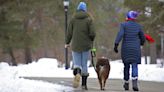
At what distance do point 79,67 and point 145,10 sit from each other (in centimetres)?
1158

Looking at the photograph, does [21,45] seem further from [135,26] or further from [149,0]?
[135,26]

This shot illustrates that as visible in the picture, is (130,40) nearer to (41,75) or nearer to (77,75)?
(77,75)

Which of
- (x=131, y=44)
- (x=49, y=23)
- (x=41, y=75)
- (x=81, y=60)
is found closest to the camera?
(x=131, y=44)

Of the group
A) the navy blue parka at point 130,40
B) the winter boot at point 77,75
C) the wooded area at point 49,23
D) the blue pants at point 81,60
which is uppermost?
the navy blue parka at point 130,40

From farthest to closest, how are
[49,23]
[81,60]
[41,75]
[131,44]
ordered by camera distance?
[49,23] → [41,75] → [81,60] → [131,44]

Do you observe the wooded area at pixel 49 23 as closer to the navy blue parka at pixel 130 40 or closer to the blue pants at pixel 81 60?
the navy blue parka at pixel 130 40

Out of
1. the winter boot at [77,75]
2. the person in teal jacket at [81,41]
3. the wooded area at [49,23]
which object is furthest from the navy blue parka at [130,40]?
the wooded area at [49,23]

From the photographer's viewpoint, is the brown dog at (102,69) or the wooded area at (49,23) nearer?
the brown dog at (102,69)

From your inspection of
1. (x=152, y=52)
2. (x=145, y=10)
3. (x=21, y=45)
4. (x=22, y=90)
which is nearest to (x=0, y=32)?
(x=145, y=10)

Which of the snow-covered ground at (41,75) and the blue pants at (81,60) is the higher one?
the blue pants at (81,60)

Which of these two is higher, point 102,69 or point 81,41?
point 81,41

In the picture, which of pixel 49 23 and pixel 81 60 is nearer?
pixel 81 60

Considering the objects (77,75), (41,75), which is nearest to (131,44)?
(77,75)

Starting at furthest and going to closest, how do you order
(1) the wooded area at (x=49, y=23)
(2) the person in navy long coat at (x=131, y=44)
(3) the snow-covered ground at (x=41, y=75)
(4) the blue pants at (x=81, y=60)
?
(1) the wooded area at (x=49, y=23) → (4) the blue pants at (x=81, y=60) → (2) the person in navy long coat at (x=131, y=44) → (3) the snow-covered ground at (x=41, y=75)
